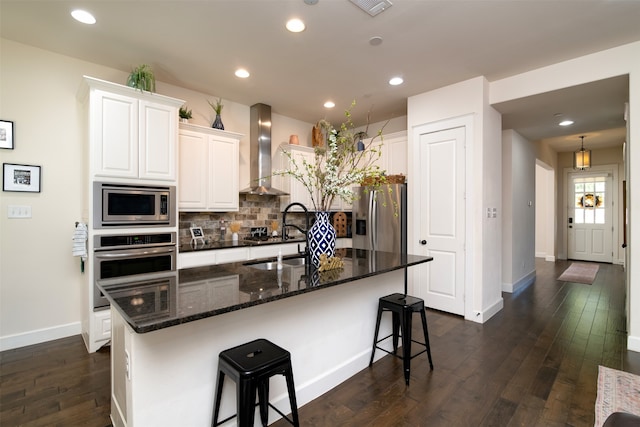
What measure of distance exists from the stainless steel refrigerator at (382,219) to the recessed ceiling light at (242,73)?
2018 millimetres

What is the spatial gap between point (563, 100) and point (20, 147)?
19.1ft

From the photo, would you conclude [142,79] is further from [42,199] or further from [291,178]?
[291,178]

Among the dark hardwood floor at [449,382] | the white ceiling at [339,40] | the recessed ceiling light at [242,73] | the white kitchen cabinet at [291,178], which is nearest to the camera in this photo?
the dark hardwood floor at [449,382]

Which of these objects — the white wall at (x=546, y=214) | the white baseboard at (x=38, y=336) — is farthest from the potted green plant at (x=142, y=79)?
the white wall at (x=546, y=214)

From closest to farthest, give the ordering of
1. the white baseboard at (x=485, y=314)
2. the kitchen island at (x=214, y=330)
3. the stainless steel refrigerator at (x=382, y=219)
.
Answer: the kitchen island at (x=214, y=330) < the white baseboard at (x=485, y=314) < the stainless steel refrigerator at (x=382, y=219)

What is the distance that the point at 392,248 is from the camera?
430 centimetres

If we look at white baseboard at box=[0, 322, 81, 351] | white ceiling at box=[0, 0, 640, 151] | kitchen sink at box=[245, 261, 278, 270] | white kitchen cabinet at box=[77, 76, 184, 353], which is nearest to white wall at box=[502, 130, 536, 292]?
white ceiling at box=[0, 0, 640, 151]

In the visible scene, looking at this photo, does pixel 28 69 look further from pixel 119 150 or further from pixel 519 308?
pixel 519 308

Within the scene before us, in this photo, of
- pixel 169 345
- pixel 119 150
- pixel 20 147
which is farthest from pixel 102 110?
pixel 169 345

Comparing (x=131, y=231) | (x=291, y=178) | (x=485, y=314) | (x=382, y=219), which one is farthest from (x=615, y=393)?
(x=131, y=231)

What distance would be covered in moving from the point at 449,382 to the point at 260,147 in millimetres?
3672

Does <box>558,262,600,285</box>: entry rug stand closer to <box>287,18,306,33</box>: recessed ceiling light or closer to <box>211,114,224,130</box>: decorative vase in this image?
<box>287,18,306,33</box>: recessed ceiling light

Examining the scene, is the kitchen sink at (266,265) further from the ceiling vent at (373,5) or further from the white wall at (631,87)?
the white wall at (631,87)

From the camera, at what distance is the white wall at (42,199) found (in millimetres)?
2871
